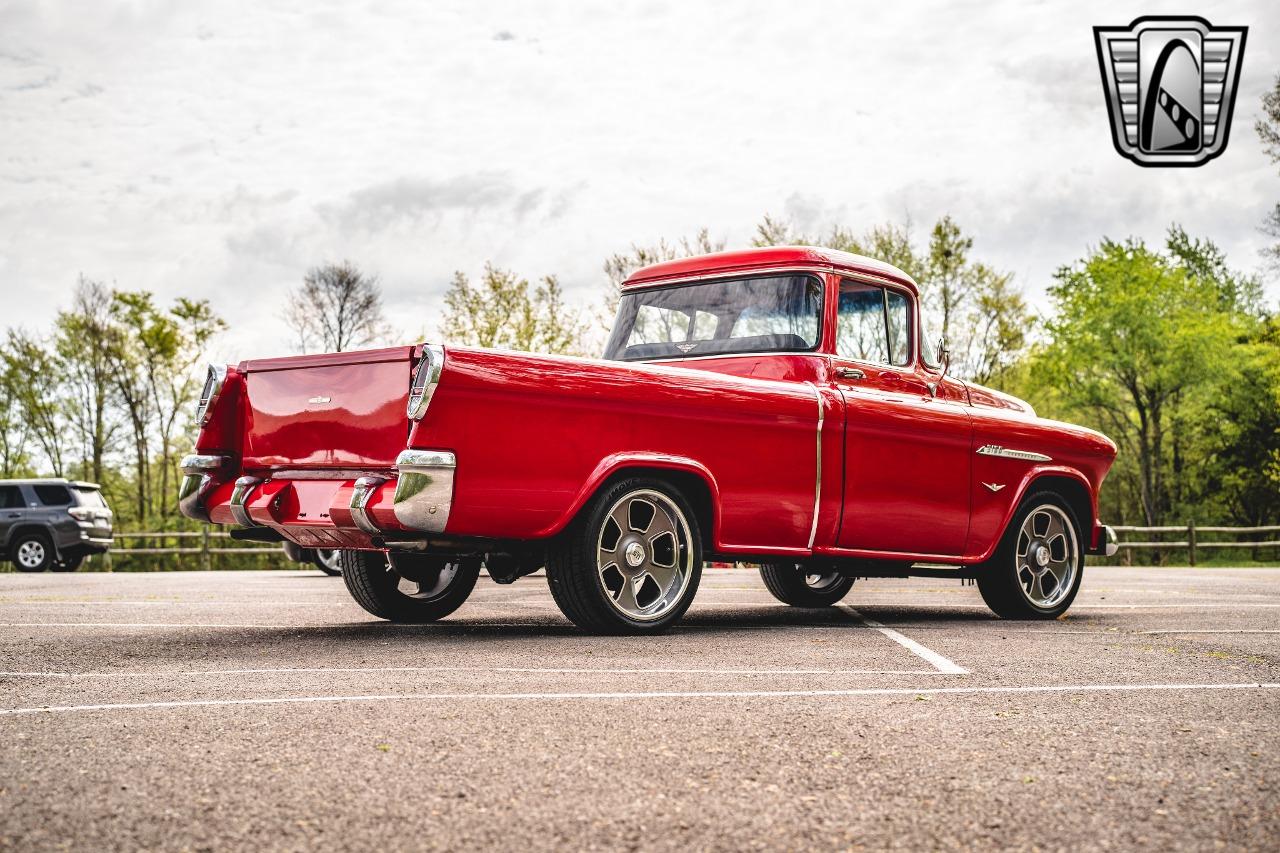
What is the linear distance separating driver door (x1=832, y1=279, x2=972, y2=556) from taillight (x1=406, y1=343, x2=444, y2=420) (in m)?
2.77

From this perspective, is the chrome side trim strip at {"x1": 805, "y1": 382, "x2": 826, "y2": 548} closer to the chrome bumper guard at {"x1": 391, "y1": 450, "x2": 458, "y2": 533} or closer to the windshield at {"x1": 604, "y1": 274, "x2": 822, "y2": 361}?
the windshield at {"x1": 604, "y1": 274, "x2": 822, "y2": 361}

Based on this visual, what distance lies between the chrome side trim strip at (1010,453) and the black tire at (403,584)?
11.2 feet

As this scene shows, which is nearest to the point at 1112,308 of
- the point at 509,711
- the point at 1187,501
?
the point at 1187,501

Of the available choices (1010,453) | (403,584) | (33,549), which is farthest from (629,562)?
(33,549)

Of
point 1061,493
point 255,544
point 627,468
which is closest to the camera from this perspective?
point 627,468

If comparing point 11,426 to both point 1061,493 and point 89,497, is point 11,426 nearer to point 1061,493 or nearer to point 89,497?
point 89,497

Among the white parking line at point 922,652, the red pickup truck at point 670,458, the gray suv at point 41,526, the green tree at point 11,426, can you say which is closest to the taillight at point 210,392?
the red pickup truck at point 670,458

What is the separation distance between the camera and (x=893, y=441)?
8.45 meters

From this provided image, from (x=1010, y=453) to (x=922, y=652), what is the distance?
2.76 m

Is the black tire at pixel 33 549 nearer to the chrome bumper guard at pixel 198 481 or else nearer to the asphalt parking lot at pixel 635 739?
the asphalt parking lot at pixel 635 739

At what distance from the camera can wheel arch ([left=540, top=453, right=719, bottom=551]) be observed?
6945 mm

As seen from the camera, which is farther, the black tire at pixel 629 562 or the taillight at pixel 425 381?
the black tire at pixel 629 562

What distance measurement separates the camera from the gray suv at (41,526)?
22.8 meters

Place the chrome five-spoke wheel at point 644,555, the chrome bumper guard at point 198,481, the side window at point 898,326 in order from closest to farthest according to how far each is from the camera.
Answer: the chrome five-spoke wheel at point 644,555 < the chrome bumper guard at point 198,481 < the side window at point 898,326
